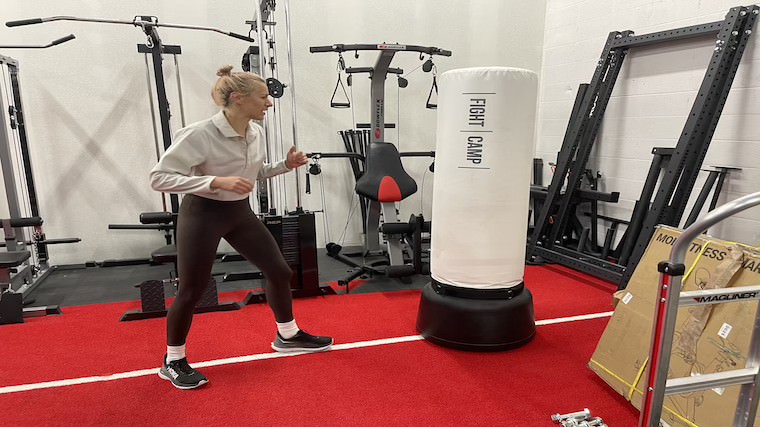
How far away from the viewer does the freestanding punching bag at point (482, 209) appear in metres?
2.43

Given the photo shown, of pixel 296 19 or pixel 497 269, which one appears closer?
pixel 497 269

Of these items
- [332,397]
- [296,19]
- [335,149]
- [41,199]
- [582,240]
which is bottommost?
[332,397]

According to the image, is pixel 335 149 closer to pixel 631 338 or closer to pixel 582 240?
pixel 582 240

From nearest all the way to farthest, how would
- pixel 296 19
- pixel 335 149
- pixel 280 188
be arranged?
pixel 280 188, pixel 296 19, pixel 335 149

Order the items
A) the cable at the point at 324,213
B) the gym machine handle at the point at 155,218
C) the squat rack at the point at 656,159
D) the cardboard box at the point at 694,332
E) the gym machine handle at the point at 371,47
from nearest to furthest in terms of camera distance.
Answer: the cardboard box at the point at 694,332
the squat rack at the point at 656,159
the gym machine handle at the point at 155,218
the gym machine handle at the point at 371,47
the cable at the point at 324,213

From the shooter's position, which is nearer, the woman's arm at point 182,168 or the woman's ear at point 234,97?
the woman's arm at point 182,168

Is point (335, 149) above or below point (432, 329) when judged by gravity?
above

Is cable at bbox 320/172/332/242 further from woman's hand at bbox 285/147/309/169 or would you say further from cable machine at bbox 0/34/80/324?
woman's hand at bbox 285/147/309/169

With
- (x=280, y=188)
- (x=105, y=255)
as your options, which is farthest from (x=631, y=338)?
(x=105, y=255)

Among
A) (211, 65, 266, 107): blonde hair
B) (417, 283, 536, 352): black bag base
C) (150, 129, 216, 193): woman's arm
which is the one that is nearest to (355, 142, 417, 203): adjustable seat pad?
(417, 283, 536, 352): black bag base

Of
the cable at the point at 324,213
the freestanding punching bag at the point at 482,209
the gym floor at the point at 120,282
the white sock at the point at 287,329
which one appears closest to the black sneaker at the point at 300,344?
the white sock at the point at 287,329

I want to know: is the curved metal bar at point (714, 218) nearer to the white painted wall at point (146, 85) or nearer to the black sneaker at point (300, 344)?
the black sneaker at point (300, 344)

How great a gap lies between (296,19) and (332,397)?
372cm

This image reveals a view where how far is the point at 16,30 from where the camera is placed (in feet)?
13.1
